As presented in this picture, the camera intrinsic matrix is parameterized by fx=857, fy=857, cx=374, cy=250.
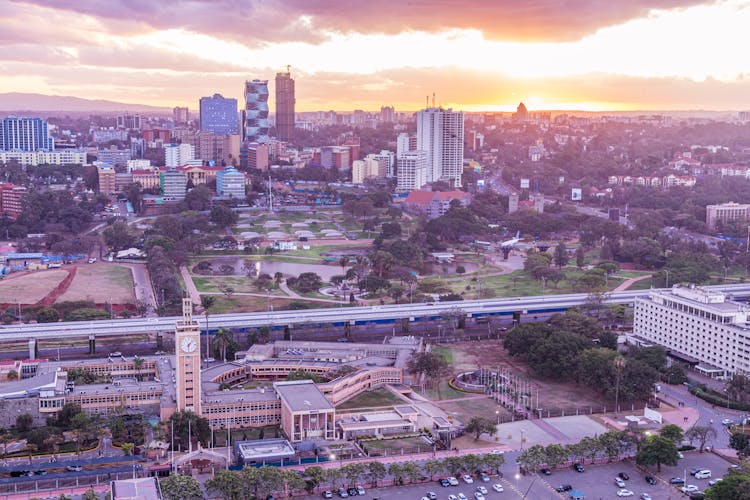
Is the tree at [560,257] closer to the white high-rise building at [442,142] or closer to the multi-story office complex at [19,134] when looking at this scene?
the white high-rise building at [442,142]

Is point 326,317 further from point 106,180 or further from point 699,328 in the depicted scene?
point 106,180

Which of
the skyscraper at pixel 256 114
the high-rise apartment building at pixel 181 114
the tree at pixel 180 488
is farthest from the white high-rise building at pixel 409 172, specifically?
the high-rise apartment building at pixel 181 114

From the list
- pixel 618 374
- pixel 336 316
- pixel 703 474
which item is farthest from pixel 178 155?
pixel 703 474

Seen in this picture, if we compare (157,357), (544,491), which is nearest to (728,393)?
(544,491)

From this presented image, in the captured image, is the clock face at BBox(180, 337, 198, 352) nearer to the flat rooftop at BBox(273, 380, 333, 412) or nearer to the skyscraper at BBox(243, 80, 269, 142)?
the flat rooftop at BBox(273, 380, 333, 412)

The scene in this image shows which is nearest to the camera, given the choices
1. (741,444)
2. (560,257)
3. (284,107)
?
(741,444)

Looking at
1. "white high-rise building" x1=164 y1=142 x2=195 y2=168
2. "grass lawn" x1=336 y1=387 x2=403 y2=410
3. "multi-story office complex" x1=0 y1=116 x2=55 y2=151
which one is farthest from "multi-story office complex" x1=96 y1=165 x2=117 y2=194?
"grass lawn" x1=336 y1=387 x2=403 y2=410
